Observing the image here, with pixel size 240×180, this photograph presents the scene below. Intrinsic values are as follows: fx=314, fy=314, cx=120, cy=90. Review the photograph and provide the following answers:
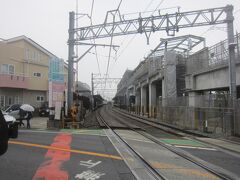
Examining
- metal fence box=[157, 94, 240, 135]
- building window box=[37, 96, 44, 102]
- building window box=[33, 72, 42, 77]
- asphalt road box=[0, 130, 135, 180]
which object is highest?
building window box=[33, 72, 42, 77]

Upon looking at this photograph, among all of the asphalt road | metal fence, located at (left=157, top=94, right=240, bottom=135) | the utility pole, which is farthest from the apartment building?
the asphalt road

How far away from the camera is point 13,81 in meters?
36.1

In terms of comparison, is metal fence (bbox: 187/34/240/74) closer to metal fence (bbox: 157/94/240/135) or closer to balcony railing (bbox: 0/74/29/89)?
metal fence (bbox: 157/94/240/135)

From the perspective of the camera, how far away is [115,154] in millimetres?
10328

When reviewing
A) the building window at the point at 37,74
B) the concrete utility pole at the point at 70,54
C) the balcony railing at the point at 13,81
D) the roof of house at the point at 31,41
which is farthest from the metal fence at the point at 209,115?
the roof of house at the point at 31,41

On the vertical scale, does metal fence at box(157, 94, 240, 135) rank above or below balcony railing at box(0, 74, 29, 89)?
below

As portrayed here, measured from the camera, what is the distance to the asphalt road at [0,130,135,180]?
736cm

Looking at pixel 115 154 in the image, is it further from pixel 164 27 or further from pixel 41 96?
pixel 41 96

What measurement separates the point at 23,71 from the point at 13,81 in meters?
3.06

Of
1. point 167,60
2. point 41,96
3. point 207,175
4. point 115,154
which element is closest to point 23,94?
point 41,96

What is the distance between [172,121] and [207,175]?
21.6 metres

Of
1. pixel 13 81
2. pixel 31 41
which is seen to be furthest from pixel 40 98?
pixel 31 41

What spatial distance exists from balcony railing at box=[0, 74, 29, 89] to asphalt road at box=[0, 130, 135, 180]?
2497 cm

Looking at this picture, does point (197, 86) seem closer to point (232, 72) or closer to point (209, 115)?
point (209, 115)
